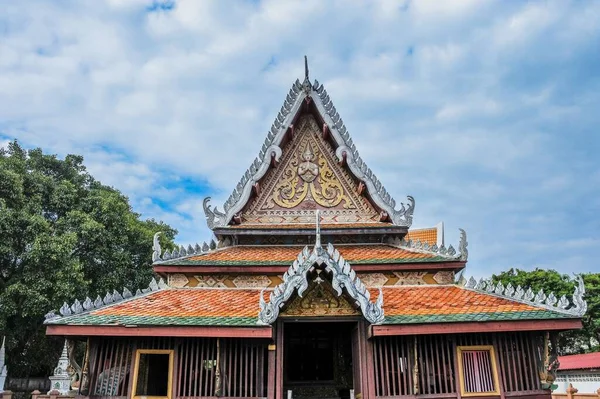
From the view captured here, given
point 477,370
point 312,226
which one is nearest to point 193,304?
point 312,226

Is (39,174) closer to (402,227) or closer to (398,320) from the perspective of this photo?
(402,227)

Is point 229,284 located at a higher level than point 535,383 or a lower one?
higher

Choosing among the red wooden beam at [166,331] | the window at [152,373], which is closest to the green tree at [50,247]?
the window at [152,373]

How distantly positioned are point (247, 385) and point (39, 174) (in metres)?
18.8

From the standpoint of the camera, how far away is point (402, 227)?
11.5 meters

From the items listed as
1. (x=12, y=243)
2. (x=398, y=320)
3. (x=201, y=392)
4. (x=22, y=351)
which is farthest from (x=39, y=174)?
(x=398, y=320)

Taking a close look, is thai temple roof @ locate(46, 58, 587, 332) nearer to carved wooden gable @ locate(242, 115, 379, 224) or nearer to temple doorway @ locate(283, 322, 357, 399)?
carved wooden gable @ locate(242, 115, 379, 224)

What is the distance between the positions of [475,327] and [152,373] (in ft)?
23.4

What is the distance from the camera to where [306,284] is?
8328mm

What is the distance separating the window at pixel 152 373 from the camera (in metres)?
8.96

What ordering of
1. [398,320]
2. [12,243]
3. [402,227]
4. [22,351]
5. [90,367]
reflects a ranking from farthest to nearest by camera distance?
[22,351] → [12,243] → [402,227] → [90,367] → [398,320]

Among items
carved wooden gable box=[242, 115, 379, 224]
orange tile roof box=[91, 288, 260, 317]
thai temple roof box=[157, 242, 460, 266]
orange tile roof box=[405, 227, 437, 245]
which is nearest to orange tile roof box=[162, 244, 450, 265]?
thai temple roof box=[157, 242, 460, 266]

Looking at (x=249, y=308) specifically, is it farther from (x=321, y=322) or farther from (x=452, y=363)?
(x=452, y=363)

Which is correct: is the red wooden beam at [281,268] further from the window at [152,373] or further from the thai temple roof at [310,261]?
the window at [152,373]
